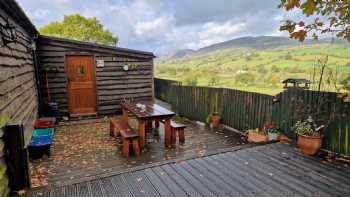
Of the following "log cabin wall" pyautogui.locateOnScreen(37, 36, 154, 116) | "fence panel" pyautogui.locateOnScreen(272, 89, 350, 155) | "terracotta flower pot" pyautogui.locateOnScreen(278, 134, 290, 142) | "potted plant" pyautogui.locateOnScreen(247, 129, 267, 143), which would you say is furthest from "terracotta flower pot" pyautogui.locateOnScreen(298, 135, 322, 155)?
"log cabin wall" pyautogui.locateOnScreen(37, 36, 154, 116)

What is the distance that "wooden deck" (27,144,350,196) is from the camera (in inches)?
95.0

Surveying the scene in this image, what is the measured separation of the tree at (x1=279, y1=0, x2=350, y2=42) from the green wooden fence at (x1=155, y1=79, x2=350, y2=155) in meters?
1.51

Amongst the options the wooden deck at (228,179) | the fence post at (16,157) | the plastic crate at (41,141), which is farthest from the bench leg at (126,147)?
the fence post at (16,157)

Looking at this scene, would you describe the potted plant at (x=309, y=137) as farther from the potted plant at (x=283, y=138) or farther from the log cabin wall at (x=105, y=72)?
the log cabin wall at (x=105, y=72)

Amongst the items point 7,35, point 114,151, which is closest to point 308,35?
point 114,151

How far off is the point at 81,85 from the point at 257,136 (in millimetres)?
5646

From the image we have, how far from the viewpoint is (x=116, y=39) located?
19781 mm

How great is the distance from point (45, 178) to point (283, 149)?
3929 millimetres

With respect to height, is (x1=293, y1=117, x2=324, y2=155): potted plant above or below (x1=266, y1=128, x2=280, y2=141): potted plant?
above

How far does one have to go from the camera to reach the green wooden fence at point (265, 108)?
3.51 meters

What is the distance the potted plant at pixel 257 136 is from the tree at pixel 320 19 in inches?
99.4

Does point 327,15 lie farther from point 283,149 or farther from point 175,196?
point 175,196

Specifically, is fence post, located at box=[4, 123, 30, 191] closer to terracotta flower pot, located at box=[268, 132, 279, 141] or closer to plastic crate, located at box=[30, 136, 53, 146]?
plastic crate, located at box=[30, 136, 53, 146]

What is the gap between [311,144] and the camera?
347cm
